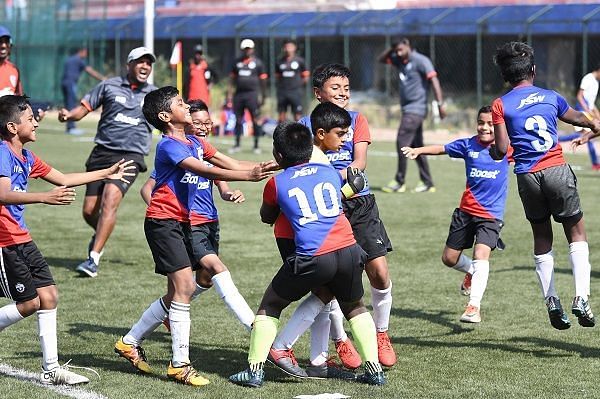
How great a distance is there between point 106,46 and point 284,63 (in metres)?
17.8

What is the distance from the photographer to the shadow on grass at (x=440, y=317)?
861 centimetres

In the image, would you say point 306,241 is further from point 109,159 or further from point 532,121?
point 109,159

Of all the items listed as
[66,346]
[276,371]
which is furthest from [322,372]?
[66,346]

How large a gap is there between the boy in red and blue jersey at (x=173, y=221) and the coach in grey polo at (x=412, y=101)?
10689mm

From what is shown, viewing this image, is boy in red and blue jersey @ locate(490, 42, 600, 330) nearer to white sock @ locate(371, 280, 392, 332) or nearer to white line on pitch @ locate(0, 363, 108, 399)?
white sock @ locate(371, 280, 392, 332)

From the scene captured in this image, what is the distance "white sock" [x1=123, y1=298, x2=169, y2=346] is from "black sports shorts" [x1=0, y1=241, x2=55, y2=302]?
2.15ft

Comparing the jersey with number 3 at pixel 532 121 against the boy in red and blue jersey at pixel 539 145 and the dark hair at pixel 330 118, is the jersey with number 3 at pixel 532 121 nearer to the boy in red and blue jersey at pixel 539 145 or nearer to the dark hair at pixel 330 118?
the boy in red and blue jersey at pixel 539 145

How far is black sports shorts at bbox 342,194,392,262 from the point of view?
7.52 m

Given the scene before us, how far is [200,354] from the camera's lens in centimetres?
777

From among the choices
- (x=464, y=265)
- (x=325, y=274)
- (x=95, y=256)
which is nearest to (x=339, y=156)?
(x=325, y=274)

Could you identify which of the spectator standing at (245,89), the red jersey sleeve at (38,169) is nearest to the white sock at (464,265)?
the red jersey sleeve at (38,169)

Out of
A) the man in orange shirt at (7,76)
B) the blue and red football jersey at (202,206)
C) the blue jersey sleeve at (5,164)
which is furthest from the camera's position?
the man in orange shirt at (7,76)

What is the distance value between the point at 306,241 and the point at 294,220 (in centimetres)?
14

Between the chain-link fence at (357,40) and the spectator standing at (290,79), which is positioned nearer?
the spectator standing at (290,79)
